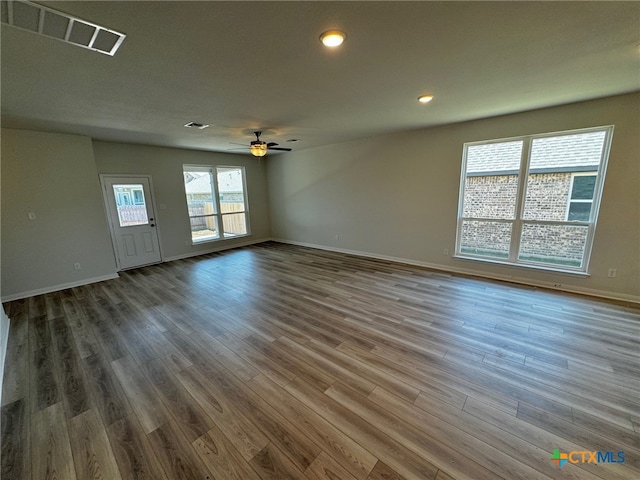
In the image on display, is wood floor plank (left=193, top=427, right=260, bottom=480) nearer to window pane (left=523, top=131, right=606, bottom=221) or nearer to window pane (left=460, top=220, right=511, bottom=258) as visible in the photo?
window pane (left=460, top=220, right=511, bottom=258)

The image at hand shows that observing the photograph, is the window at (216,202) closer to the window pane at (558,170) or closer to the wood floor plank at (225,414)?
the wood floor plank at (225,414)

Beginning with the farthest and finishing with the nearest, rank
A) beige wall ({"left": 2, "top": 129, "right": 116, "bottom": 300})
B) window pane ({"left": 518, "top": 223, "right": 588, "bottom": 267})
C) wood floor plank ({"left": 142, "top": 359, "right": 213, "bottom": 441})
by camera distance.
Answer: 1. beige wall ({"left": 2, "top": 129, "right": 116, "bottom": 300})
2. window pane ({"left": 518, "top": 223, "right": 588, "bottom": 267})
3. wood floor plank ({"left": 142, "top": 359, "right": 213, "bottom": 441})

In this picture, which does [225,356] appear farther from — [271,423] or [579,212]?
[579,212]

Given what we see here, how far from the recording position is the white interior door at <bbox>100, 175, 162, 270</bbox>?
509cm

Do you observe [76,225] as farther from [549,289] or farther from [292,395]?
[549,289]

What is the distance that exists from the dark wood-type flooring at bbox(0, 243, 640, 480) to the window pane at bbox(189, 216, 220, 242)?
3070 millimetres

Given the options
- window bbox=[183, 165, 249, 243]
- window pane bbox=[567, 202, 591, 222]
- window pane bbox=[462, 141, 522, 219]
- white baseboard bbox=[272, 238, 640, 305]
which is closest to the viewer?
white baseboard bbox=[272, 238, 640, 305]

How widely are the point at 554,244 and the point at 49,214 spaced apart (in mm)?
8133

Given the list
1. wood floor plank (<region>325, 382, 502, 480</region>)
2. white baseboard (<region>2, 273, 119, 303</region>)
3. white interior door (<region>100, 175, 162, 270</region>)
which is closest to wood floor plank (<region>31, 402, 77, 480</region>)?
wood floor plank (<region>325, 382, 502, 480</region>)

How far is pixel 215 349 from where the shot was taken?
8.25 feet

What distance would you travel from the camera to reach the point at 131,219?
17.6 feet

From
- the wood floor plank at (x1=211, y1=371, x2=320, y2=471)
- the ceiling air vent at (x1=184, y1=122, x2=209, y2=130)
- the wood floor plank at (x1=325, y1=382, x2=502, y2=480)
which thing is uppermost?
the ceiling air vent at (x1=184, y1=122, x2=209, y2=130)

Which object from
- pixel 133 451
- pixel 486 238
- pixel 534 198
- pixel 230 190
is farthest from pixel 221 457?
pixel 230 190

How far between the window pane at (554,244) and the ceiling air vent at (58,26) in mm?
5392
